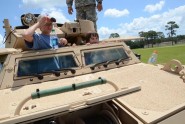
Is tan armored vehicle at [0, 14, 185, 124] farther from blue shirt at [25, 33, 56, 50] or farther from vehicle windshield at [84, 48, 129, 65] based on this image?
blue shirt at [25, 33, 56, 50]

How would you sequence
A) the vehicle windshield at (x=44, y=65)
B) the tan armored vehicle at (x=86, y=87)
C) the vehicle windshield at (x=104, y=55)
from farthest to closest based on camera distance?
the vehicle windshield at (x=104, y=55) < the vehicle windshield at (x=44, y=65) < the tan armored vehicle at (x=86, y=87)

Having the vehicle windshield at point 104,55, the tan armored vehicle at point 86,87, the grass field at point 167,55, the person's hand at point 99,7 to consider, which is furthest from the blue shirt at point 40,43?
the grass field at point 167,55

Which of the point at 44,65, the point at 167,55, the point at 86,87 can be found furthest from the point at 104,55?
the point at 167,55

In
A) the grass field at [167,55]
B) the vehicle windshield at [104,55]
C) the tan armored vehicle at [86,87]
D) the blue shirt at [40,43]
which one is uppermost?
the blue shirt at [40,43]

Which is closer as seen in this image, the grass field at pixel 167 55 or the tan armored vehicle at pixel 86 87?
the tan armored vehicle at pixel 86 87

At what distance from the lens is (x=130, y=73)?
518 centimetres

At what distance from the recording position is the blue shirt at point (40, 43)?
5387mm

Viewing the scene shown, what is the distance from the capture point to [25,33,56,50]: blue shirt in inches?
212

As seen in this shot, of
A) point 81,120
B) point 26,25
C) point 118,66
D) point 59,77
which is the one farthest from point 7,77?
point 26,25

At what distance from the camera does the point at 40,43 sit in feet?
17.9

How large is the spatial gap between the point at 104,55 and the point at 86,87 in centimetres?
212

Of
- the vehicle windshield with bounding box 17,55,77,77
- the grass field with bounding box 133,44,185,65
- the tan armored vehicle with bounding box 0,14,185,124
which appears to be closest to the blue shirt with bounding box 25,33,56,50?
the tan armored vehicle with bounding box 0,14,185,124

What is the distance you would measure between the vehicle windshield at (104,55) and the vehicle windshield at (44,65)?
13.5 inches

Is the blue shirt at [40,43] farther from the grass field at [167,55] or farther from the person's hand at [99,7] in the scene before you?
the grass field at [167,55]
